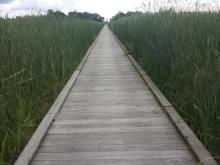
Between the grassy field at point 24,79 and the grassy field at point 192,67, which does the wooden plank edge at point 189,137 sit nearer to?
the grassy field at point 192,67

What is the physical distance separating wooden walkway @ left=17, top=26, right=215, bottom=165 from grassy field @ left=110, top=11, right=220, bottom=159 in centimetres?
23

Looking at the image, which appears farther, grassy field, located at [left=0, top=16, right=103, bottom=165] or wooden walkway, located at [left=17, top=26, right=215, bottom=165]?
grassy field, located at [left=0, top=16, right=103, bottom=165]

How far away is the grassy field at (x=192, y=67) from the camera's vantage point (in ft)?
9.96

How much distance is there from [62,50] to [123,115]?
2503 mm

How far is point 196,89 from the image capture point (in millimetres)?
3492

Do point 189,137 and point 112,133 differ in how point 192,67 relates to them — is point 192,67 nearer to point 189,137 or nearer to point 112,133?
point 189,137

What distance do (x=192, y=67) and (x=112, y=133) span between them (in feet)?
3.94

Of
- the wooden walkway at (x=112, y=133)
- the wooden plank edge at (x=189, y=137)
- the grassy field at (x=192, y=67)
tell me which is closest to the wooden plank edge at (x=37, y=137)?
the wooden walkway at (x=112, y=133)

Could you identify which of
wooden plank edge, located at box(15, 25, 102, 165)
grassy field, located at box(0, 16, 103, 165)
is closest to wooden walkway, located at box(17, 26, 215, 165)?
wooden plank edge, located at box(15, 25, 102, 165)

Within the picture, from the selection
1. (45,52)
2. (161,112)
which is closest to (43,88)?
(45,52)

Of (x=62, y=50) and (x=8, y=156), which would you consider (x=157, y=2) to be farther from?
(x=8, y=156)

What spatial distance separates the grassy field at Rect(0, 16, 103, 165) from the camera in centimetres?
312

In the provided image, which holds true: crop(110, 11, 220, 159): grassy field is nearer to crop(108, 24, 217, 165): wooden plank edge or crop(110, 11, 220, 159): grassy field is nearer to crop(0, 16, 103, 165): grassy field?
crop(108, 24, 217, 165): wooden plank edge

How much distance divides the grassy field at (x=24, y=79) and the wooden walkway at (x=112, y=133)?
8.8 inches
